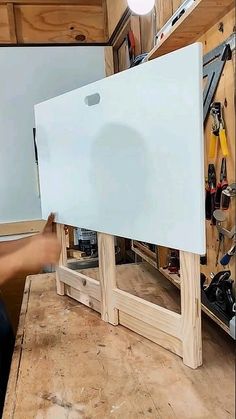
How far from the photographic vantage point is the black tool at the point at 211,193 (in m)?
0.93

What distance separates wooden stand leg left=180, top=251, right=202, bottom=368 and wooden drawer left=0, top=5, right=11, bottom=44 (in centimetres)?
180

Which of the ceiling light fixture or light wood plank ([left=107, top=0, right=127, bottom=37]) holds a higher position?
light wood plank ([left=107, top=0, right=127, bottom=37])

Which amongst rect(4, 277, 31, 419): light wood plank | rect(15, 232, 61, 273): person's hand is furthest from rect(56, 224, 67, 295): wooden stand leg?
rect(15, 232, 61, 273): person's hand

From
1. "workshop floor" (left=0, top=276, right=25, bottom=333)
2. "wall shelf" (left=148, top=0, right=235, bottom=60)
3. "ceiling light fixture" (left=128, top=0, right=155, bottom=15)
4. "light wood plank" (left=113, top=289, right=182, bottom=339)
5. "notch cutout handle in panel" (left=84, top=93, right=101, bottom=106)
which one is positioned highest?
"ceiling light fixture" (left=128, top=0, right=155, bottom=15)

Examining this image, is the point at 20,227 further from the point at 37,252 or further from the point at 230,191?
the point at 230,191

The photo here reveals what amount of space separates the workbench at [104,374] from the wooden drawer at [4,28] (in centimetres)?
158

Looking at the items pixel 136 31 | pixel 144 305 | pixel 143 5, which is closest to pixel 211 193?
pixel 144 305

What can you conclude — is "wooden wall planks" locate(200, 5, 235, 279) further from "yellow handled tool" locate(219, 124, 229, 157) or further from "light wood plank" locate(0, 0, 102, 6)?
"light wood plank" locate(0, 0, 102, 6)

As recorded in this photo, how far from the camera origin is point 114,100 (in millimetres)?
1007

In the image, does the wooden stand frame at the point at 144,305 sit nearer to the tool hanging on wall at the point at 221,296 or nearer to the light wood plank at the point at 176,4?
the tool hanging on wall at the point at 221,296

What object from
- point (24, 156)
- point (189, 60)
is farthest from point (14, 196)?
point (189, 60)

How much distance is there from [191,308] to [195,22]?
2.09ft

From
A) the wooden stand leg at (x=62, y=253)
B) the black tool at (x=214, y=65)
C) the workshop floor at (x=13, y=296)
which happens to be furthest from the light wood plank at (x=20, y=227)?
the black tool at (x=214, y=65)

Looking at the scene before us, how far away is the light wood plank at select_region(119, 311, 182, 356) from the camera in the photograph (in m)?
0.92
